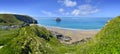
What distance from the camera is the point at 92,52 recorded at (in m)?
16.5

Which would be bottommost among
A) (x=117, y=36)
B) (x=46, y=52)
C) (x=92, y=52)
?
(x=46, y=52)

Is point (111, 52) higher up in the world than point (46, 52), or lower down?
higher up

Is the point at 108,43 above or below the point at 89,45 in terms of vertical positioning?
above

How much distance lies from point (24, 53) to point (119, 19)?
429 inches

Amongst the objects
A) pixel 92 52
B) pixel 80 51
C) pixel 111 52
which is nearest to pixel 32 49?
pixel 80 51

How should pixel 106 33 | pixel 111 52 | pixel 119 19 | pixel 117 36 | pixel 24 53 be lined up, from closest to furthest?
pixel 111 52 → pixel 117 36 → pixel 106 33 → pixel 119 19 → pixel 24 53

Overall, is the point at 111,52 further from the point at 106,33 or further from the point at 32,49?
the point at 32,49

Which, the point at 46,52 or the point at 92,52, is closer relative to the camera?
the point at 92,52

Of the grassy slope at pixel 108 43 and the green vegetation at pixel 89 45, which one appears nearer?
the grassy slope at pixel 108 43

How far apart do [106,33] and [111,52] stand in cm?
278

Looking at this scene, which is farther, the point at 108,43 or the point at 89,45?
the point at 89,45

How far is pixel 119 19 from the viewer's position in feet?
64.0

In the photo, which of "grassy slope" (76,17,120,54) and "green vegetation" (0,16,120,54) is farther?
"green vegetation" (0,16,120,54)

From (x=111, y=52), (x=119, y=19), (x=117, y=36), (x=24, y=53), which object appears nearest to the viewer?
(x=111, y=52)
